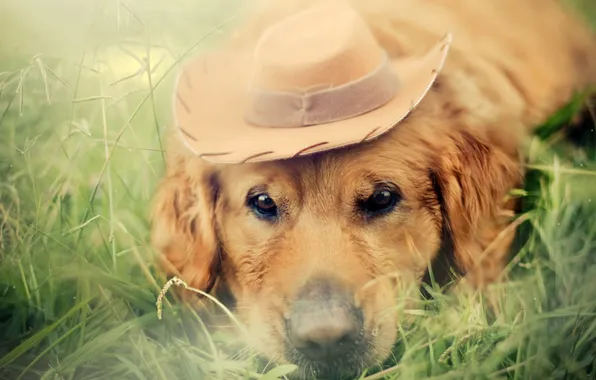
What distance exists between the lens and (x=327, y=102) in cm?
189

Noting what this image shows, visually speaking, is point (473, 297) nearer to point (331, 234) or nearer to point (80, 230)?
point (331, 234)

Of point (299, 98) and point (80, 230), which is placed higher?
point (299, 98)

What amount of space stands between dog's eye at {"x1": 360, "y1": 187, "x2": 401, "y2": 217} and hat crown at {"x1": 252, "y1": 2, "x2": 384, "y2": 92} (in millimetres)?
320

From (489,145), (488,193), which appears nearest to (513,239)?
(488,193)

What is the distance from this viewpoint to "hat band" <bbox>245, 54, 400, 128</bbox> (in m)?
1.88

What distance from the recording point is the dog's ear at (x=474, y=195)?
6.53 feet

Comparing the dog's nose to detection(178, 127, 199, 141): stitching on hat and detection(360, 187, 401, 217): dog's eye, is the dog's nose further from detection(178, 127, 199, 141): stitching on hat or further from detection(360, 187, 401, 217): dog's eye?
detection(178, 127, 199, 141): stitching on hat

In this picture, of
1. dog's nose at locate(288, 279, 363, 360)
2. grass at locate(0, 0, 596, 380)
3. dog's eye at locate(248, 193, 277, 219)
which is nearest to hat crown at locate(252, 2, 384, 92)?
grass at locate(0, 0, 596, 380)

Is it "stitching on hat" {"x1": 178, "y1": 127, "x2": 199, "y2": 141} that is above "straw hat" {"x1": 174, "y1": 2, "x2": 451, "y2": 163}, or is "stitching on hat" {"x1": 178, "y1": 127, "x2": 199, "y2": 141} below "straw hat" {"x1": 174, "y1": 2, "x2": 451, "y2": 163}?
below

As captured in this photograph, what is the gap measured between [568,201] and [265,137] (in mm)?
919

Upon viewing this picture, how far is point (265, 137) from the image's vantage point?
6.28 ft

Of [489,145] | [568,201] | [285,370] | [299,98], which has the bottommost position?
[285,370]

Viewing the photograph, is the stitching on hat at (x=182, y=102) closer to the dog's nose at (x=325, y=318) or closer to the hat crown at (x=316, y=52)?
the hat crown at (x=316, y=52)

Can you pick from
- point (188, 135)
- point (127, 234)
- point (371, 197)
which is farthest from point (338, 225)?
point (127, 234)
